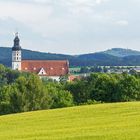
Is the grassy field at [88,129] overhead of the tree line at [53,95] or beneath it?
overhead

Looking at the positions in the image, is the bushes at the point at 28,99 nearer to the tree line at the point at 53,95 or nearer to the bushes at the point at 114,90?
the tree line at the point at 53,95

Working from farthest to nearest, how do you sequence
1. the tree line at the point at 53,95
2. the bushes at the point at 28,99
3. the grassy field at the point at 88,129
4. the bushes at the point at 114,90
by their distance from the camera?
the bushes at the point at 114,90, the tree line at the point at 53,95, the bushes at the point at 28,99, the grassy field at the point at 88,129

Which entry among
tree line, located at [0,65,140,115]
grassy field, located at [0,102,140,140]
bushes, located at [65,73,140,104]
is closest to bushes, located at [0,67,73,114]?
tree line, located at [0,65,140,115]

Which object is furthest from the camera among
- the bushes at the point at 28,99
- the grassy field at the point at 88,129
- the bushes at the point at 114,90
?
the bushes at the point at 114,90

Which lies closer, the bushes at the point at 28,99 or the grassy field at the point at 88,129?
the grassy field at the point at 88,129

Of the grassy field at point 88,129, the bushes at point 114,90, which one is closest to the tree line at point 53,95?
the bushes at point 114,90

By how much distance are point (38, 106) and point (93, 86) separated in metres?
10.7

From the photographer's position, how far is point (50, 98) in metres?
86.4

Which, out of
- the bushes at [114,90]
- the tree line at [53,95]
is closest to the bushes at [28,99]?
the tree line at [53,95]

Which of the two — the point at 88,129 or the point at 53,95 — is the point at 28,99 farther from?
the point at 88,129

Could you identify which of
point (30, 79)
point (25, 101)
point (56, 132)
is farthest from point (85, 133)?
point (30, 79)

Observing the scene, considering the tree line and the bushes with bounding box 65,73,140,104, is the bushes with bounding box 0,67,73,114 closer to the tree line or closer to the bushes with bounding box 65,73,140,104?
the tree line

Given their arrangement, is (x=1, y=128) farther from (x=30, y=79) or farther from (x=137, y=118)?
(x=30, y=79)

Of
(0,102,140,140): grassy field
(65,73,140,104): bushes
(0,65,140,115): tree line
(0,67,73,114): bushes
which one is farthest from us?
(65,73,140,104): bushes
